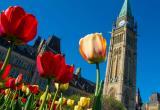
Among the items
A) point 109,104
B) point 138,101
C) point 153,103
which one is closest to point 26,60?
point 109,104

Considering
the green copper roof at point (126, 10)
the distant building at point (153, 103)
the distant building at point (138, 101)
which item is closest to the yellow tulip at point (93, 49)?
the distant building at point (153, 103)

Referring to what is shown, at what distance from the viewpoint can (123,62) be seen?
75250 mm

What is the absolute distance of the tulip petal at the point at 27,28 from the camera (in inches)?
71.6

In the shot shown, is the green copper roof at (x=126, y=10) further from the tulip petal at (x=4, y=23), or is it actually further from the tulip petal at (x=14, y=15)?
the tulip petal at (x=4, y=23)

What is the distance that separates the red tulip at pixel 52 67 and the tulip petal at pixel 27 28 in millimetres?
252

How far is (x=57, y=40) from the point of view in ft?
215

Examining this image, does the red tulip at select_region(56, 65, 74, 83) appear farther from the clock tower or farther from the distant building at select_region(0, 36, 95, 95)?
the clock tower

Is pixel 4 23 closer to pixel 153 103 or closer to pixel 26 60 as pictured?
pixel 26 60

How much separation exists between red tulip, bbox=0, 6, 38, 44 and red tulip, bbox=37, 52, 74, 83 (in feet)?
0.86

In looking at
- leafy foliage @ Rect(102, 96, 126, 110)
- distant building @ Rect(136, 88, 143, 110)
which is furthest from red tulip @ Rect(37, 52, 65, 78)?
distant building @ Rect(136, 88, 143, 110)

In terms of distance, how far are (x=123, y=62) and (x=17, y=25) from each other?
7439 cm

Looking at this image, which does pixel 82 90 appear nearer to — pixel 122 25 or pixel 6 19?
pixel 122 25

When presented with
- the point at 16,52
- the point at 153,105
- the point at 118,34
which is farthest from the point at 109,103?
the point at 118,34

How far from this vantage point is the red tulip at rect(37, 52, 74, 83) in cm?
201
